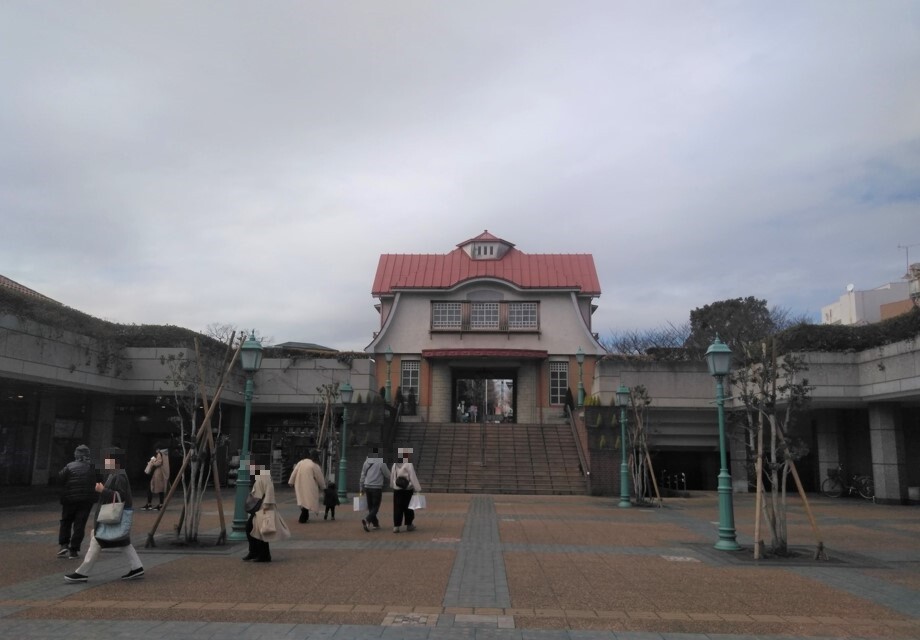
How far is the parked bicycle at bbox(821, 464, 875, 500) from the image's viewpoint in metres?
23.9

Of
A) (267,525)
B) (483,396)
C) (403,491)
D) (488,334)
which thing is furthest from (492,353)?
(483,396)

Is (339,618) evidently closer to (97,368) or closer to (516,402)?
(97,368)

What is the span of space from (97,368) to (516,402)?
63.3 ft

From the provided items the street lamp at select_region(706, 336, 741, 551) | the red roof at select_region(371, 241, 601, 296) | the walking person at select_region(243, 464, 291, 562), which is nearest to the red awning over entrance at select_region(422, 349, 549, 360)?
the red roof at select_region(371, 241, 601, 296)

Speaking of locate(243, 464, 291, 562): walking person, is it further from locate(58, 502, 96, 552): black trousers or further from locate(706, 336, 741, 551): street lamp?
locate(706, 336, 741, 551): street lamp

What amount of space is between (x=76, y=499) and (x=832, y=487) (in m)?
23.9

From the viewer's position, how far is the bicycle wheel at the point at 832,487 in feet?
80.8

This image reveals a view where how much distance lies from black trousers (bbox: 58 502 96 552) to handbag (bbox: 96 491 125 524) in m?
2.11

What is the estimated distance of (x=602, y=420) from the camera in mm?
23516

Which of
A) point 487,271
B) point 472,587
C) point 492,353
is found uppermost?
point 487,271

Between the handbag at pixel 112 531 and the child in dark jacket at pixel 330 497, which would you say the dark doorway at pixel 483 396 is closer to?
the child in dark jacket at pixel 330 497

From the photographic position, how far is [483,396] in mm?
63719

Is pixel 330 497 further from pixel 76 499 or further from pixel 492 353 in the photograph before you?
pixel 492 353

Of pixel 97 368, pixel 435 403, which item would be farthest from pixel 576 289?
pixel 97 368
